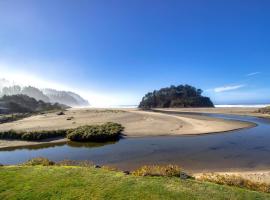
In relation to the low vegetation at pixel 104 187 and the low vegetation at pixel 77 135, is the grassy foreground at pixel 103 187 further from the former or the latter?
the low vegetation at pixel 77 135

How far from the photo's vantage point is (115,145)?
27.3 m

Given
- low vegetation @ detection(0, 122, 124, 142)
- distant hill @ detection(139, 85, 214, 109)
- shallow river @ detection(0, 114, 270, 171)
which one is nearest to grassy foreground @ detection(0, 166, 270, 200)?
shallow river @ detection(0, 114, 270, 171)

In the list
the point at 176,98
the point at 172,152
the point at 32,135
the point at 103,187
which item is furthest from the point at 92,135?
the point at 176,98

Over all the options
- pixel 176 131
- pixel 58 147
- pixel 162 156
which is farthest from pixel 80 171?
pixel 176 131

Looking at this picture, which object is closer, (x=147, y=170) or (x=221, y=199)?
(x=221, y=199)

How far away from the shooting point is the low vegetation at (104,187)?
8.56 metres

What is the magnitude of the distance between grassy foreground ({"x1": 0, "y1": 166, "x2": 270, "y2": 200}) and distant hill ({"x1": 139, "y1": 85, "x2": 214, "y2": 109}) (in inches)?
4639

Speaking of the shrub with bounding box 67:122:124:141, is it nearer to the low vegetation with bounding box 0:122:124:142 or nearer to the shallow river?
the low vegetation with bounding box 0:122:124:142

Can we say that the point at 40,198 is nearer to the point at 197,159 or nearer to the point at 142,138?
the point at 197,159

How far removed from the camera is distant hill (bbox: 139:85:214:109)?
419 ft

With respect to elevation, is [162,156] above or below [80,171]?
below

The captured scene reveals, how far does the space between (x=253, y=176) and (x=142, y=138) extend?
1767cm

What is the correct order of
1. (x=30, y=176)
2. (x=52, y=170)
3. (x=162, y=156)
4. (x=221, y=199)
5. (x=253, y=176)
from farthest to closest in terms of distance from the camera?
(x=162, y=156) < (x=253, y=176) < (x=52, y=170) < (x=30, y=176) < (x=221, y=199)

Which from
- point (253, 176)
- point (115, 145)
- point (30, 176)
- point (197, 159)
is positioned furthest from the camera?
point (115, 145)
